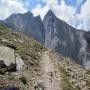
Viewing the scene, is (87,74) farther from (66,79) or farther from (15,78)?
(15,78)

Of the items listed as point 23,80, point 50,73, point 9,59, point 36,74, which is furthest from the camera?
point 50,73

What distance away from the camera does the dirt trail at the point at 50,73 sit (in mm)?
39219

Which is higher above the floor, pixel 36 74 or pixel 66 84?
pixel 36 74

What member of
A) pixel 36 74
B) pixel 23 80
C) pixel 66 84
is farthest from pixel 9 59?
pixel 66 84

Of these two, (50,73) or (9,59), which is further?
(50,73)

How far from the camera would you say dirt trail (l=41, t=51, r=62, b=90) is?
1544 inches

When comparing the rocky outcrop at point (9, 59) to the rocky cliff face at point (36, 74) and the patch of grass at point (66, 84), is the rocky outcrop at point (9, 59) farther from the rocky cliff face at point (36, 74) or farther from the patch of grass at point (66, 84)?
the patch of grass at point (66, 84)

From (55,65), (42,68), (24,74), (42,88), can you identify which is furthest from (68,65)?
(42,88)

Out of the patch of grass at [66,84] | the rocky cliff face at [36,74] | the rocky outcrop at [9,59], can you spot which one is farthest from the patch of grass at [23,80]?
the patch of grass at [66,84]

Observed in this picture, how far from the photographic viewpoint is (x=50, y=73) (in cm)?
4541

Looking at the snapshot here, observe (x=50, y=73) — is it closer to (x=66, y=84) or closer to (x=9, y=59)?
(x=66, y=84)

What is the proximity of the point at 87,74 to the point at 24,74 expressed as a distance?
38.8ft

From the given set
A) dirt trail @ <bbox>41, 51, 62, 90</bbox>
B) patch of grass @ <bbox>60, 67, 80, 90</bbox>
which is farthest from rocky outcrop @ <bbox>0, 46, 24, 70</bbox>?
patch of grass @ <bbox>60, 67, 80, 90</bbox>

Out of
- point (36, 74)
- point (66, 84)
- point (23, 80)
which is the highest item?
point (36, 74)
